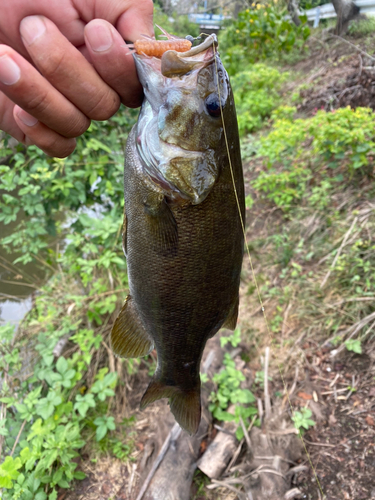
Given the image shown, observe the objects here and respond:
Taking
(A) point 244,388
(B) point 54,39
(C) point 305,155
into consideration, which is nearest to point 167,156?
(B) point 54,39

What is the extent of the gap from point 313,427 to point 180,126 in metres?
2.57

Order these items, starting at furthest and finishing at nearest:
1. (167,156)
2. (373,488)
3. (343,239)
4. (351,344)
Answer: (343,239), (351,344), (373,488), (167,156)

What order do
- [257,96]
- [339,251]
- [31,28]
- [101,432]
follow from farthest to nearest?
[257,96] < [339,251] < [101,432] < [31,28]

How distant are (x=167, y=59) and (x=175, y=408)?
1.52m

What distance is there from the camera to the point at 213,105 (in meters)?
1.14

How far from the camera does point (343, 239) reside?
135 inches

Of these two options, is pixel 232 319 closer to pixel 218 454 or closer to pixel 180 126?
pixel 180 126

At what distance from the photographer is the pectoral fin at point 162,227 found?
119 centimetres

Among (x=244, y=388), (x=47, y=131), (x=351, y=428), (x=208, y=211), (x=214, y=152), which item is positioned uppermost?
(x=47, y=131)

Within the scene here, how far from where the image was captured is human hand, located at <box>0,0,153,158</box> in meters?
0.95

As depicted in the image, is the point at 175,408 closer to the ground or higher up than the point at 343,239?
higher up

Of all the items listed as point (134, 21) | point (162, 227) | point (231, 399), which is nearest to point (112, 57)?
point (134, 21)

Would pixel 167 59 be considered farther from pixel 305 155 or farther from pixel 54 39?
pixel 305 155

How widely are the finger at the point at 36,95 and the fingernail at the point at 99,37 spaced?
194 millimetres
